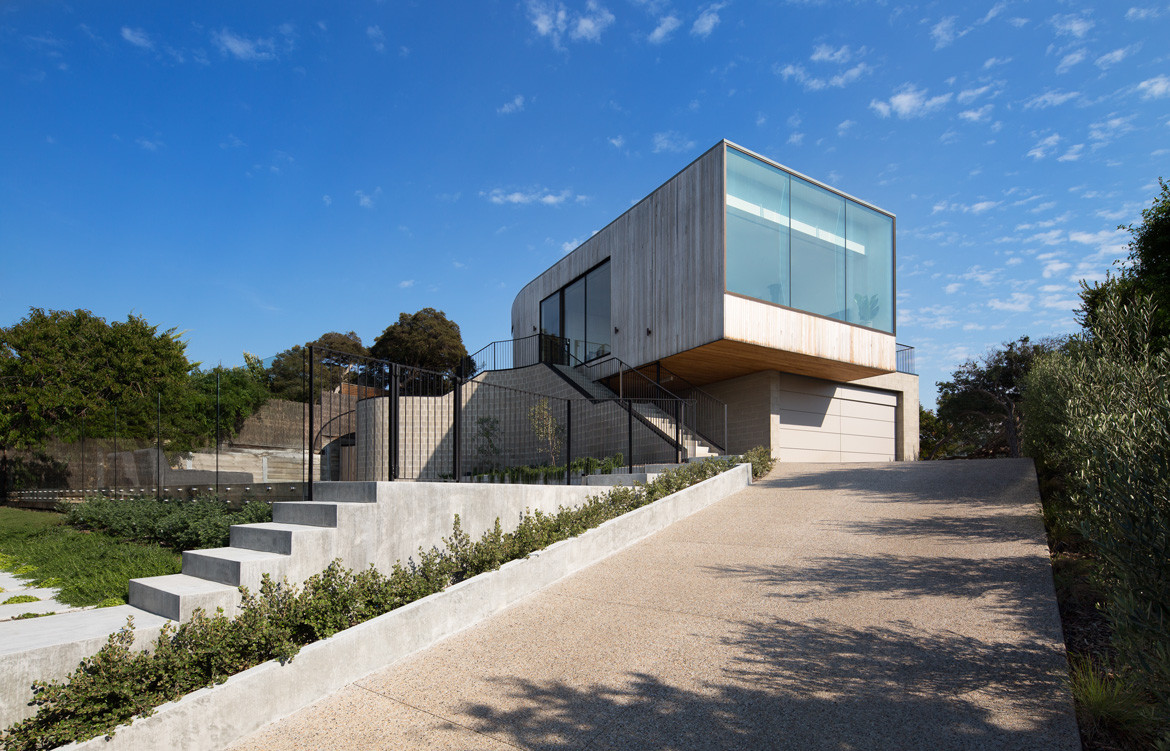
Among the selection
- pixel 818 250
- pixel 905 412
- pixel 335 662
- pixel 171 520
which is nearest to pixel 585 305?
pixel 818 250

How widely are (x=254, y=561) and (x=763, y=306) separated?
11343 mm

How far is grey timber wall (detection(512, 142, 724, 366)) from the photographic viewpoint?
13.6 metres

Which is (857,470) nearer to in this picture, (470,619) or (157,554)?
(470,619)

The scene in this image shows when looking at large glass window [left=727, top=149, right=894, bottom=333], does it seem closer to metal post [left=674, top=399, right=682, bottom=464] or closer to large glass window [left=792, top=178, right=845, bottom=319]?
large glass window [left=792, top=178, right=845, bottom=319]

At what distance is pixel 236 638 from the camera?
386 cm

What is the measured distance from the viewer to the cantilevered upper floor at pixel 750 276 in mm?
13539

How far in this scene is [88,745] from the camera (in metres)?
3.02

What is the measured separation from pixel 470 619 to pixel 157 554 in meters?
5.02

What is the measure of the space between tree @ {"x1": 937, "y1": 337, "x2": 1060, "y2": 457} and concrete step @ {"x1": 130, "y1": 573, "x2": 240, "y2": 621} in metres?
28.5

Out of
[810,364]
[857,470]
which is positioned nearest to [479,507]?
[857,470]

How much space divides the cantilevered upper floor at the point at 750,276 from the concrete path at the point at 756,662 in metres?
7.44

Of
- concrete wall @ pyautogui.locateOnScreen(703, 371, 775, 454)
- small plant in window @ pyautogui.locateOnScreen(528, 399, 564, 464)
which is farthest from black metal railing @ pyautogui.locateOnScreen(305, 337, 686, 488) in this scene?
concrete wall @ pyautogui.locateOnScreen(703, 371, 775, 454)

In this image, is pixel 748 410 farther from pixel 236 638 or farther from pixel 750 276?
pixel 236 638

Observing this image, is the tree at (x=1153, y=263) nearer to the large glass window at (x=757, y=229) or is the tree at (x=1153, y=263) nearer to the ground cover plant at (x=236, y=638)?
the large glass window at (x=757, y=229)
